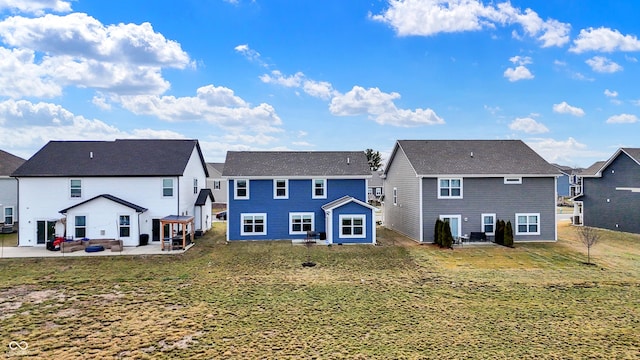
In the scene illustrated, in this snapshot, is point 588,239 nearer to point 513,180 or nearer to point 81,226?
point 513,180

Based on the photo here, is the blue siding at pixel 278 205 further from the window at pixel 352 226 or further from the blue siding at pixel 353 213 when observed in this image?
the window at pixel 352 226

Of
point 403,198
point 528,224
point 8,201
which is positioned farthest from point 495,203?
point 8,201

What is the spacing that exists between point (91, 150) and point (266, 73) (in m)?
14.0

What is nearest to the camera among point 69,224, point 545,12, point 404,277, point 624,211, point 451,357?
point 451,357

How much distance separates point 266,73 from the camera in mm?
29703

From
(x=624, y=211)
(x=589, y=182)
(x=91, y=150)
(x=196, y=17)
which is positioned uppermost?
(x=196, y=17)

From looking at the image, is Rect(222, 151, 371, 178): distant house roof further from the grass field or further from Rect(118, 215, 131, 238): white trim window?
the grass field

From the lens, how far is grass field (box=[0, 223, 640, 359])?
9.26 meters

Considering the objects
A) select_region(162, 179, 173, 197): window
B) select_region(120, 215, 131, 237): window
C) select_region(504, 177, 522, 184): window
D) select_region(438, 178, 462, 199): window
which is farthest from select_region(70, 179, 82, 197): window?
select_region(504, 177, 522, 184): window

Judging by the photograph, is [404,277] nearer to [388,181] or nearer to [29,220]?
[388,181]

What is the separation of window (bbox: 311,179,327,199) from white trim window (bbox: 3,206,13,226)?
24.6m

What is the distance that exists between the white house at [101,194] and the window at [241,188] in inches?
137

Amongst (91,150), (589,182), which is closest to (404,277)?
(91,150)

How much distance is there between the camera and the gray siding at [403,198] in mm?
25166
